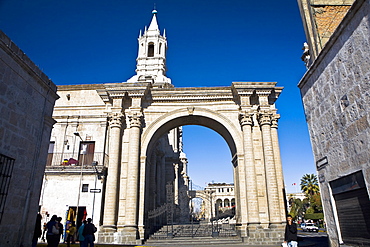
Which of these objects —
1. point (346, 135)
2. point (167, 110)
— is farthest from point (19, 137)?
point (167, 110)

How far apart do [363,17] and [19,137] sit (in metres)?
7.49

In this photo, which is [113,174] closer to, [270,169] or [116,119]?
[116,119]

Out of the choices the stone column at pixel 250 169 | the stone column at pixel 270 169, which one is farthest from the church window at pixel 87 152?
the stone column at pixel 270 169

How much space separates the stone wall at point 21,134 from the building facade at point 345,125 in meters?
6.97

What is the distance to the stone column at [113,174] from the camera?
48.7 feet

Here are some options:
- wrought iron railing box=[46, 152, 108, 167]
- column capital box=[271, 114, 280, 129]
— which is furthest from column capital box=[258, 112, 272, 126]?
wrought iron railing box=[46, 152, 108, 167]

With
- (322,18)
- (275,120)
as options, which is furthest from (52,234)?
(275,120)

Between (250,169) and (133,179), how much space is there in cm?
691

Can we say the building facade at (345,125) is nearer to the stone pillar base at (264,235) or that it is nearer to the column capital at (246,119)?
the stone pillar base at (264,235)

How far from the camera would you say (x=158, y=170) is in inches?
950

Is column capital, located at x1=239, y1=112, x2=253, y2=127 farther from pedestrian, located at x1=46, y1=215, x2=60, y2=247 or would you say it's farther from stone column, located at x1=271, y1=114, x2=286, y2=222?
pedestrian, located at x1=46, y1=215, x2=60, y2=247

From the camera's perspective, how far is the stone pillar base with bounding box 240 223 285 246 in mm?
14156

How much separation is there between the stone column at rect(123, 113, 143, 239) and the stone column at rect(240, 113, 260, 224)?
6.46 meters

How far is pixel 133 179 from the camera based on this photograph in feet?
51.0
